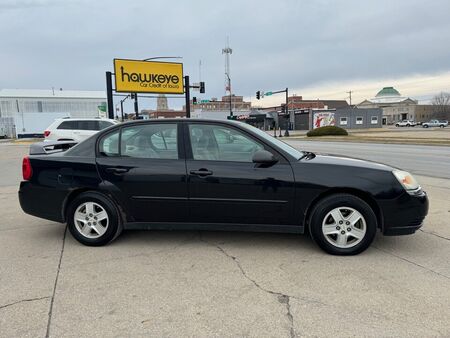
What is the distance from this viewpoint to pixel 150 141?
434cm

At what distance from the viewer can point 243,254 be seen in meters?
4.07

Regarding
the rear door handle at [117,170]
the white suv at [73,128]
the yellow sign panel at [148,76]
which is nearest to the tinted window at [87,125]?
the white suv at [73,128]

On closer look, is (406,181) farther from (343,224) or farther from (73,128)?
(73,128)

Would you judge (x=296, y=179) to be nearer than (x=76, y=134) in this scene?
Yes

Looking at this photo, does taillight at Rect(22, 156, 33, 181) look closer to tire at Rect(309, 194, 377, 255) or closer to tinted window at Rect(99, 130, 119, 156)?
tinted window at Rect(99, 130, 119, 156)

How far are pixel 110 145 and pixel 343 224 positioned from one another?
2903 mm

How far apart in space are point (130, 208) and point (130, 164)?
0.53 meters

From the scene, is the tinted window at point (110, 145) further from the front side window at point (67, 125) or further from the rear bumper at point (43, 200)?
the front side window at point (67, 125)

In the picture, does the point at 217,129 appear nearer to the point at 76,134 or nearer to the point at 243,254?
the point at 243,254

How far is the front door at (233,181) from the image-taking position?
3.99 m

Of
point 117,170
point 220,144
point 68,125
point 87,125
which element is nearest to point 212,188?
point 220,144

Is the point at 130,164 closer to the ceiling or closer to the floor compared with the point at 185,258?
closer to the ceiling

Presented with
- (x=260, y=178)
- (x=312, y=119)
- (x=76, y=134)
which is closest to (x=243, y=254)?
(x=260, y=178)

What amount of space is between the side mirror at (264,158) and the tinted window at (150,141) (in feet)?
3.15
